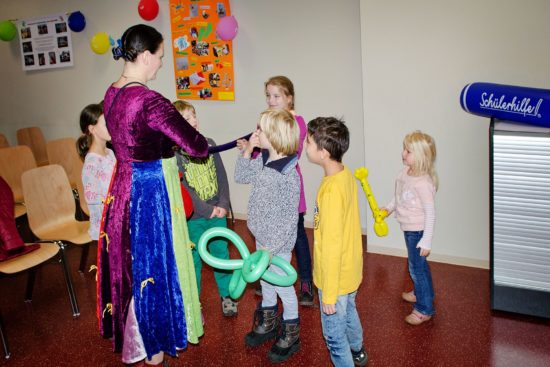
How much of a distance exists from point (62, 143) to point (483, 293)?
147 inches

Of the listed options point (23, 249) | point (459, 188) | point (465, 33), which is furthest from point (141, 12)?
point (459, 188)

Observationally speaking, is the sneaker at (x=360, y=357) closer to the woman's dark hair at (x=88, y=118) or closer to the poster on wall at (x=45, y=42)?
the woman's dark hair at (x=88, y=118)

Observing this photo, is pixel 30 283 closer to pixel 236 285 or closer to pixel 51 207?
pixel 51 207

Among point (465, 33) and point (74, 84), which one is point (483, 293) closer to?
point (465, 33)

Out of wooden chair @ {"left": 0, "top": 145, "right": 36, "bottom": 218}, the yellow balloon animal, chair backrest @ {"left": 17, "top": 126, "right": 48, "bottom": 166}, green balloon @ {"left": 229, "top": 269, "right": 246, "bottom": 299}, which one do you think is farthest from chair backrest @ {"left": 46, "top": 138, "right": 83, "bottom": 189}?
green balloon @ {"left": 229, "top": 269, "right": 246, "bottom": 299}

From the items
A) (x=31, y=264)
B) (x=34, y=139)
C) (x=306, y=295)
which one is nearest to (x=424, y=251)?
(x=306, y=295)

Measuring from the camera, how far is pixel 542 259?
256 centimetres

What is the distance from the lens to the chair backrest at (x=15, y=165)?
425cm

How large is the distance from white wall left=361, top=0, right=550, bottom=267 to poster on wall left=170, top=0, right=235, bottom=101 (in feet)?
4.80

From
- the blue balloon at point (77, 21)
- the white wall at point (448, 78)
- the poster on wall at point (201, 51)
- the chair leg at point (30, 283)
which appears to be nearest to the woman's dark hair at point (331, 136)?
the white wall at point (448, 78)

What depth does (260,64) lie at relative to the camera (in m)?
4.18

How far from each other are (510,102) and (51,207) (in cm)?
297

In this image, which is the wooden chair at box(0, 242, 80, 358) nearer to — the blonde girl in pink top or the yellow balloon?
the blonde girl in pink top

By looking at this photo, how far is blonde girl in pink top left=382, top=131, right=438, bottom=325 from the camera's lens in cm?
249
